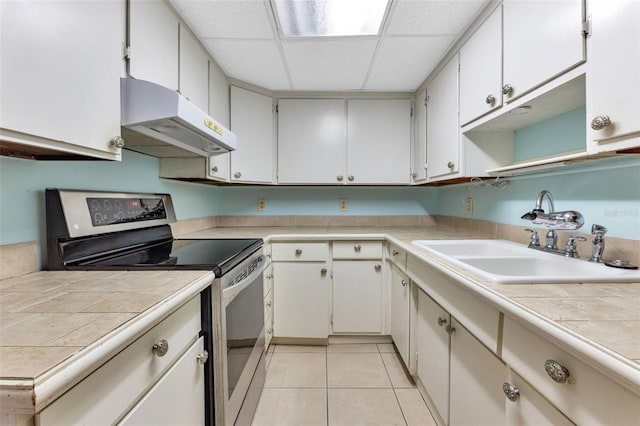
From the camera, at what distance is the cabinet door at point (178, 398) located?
24.6 inches

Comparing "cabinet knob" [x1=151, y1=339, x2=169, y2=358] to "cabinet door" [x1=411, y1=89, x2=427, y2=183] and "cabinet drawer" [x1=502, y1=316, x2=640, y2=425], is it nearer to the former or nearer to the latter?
"cabinet drawer" [x1=502, y1=316, x2=640, y2=425]

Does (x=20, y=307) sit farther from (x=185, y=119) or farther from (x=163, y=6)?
(x=163, y=6)

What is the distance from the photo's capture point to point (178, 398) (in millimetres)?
769

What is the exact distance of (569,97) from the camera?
1.06 meters

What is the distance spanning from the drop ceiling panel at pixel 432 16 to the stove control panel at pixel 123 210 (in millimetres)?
1643

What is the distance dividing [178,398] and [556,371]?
94 centimetres

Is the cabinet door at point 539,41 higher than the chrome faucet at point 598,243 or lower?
higher

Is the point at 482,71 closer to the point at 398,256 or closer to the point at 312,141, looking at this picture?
the point at 398,256

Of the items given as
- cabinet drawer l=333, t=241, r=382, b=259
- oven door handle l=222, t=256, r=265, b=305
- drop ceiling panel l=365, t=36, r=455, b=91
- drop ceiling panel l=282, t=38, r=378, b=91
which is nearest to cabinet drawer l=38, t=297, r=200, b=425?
oven door handle l=222, t=256, r=265, b=305

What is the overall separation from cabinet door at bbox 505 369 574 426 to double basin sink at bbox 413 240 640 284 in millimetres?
271

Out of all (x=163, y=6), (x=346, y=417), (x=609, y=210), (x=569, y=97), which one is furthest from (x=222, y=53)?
(x=346, y=417)

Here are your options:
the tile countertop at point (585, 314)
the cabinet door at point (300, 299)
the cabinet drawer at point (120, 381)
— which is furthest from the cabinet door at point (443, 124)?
the cabinet drawer at point (120, 381)

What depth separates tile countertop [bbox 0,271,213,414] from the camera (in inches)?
15.0

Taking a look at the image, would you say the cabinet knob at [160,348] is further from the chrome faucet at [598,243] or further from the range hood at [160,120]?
the chrome faucet at [598,243]
